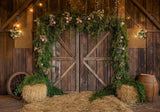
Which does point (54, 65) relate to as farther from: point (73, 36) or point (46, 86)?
point (73, 36)

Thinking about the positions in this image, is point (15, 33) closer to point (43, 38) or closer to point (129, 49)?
point (43, 38)

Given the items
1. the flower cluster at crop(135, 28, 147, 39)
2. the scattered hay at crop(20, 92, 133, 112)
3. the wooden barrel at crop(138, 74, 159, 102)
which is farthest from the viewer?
the flower cluster at crop(135, 28, 147, 39)

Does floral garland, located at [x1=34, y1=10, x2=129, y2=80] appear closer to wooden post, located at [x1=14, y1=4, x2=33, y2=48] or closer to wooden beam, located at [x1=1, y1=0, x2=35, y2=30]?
wooden post, located at [x1=14, y1=4, x2=33, y2=48]

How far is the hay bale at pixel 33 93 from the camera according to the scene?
11.9 feet

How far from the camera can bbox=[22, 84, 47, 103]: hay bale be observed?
3631mm

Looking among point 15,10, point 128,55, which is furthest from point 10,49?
point 128,55

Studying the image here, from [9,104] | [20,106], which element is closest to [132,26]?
[20,106]

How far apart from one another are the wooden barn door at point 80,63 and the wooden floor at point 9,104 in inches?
46.6

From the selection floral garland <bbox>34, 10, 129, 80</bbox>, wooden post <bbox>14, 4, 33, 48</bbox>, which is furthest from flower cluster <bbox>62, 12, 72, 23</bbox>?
wooden post <bbox>14, 4, 33, 48</bbox>

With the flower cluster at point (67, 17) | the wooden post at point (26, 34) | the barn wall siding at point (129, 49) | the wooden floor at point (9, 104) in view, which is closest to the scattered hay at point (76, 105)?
the wooden floor at point (9, 104)

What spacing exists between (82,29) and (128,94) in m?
2.30

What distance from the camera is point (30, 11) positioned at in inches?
182

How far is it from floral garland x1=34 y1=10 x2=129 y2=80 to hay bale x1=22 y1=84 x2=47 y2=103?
632 mm

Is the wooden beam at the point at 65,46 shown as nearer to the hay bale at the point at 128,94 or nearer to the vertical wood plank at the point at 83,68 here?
the vertical wood plank at the point at 83,68
